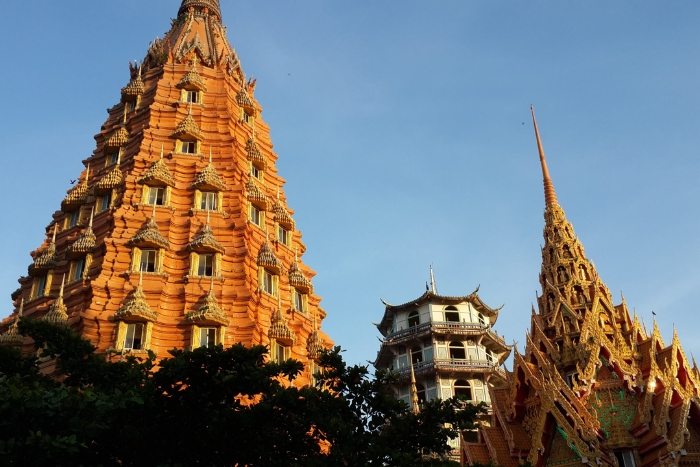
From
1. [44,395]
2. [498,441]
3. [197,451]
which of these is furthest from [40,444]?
[498,441]

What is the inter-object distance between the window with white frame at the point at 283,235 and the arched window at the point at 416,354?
60.7ft

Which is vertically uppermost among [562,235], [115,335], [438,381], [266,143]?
[266,143]

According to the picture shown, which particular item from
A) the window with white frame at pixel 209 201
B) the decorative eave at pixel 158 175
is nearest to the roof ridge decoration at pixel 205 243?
the window with white frame at pixel 209 201

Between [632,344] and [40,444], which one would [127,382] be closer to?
[40,444]

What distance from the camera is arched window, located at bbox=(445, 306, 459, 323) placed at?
169 feet

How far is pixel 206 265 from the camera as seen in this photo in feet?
98.9

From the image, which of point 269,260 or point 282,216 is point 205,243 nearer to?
point 269,260

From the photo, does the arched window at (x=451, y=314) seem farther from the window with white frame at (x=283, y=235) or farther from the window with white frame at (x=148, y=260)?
the window with white frame at (x=148, y=260)

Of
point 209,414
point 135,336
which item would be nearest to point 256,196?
point 135,336

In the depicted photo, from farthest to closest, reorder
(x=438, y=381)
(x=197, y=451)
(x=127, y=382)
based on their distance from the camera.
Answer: (x=438, y=381) → (x=127, y=382) → (x=197, y=451)

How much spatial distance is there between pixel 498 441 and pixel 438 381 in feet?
55.3

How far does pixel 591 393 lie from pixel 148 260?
60.2 ft

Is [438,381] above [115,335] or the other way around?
above

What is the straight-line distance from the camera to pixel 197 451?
1666 cm
